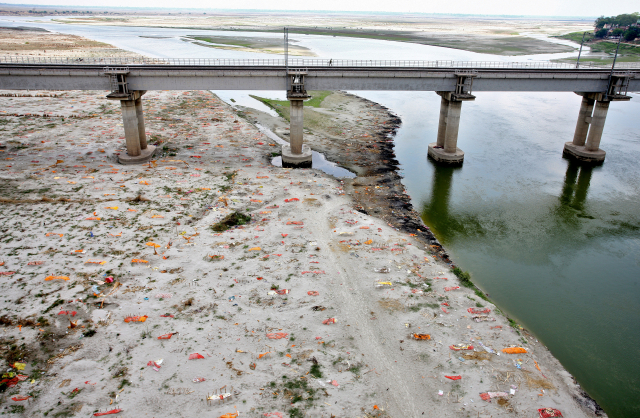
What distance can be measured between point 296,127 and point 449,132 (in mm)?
14622

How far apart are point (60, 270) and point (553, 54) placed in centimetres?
11916

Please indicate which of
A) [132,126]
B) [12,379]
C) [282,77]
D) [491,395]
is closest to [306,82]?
[282,77]

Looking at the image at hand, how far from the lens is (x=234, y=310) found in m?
18.5

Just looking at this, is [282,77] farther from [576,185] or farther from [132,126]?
[576,185]

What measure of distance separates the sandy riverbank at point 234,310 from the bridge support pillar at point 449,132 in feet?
38.0

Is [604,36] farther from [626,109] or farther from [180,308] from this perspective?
[180,308]

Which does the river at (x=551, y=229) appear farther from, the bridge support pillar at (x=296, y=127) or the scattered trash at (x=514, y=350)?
the bridge support pillar at (x=296, y=127)

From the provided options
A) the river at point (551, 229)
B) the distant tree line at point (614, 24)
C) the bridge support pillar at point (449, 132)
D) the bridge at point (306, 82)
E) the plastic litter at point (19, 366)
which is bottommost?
the river at point (551, 229)

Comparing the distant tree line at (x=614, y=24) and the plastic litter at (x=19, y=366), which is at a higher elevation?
the distant tree line at (x=614, y=24)

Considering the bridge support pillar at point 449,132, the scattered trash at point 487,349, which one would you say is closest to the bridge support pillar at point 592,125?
the bridge support pillar at point 449,132

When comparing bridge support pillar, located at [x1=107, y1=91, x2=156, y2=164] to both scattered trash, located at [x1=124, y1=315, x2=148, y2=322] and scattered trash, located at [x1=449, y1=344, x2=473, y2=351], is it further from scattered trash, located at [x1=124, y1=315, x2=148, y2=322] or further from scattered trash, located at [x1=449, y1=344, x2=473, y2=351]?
scattered trash, located at [x1=449, y1=344, x2=473, y2=351]

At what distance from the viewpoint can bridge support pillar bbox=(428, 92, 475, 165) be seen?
1513 inches

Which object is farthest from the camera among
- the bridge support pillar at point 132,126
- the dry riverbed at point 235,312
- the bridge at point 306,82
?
the bridge support pillar at point 132,126

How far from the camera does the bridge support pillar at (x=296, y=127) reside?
3606cm
